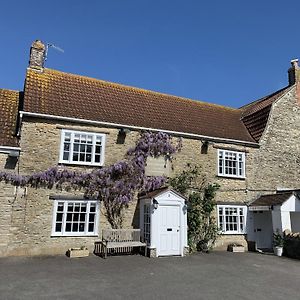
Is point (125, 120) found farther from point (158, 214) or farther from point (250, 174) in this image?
point (250, 174)

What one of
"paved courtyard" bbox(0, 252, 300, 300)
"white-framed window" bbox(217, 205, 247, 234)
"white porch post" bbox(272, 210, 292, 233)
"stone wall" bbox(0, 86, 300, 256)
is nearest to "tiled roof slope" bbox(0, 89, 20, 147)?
"stone wall" bbox(0, 86, 300, 256)

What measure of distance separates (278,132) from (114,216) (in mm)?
11791

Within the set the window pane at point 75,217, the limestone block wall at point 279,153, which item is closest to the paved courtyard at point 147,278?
the window pane at point 75,217

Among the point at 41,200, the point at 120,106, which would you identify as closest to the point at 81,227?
the point at 41,200

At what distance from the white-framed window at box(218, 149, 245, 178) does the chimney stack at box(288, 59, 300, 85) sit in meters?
7.56

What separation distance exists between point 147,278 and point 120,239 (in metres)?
4.57

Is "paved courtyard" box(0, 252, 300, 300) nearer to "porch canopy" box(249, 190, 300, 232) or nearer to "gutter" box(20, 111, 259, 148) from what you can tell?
"porch canopy" box(249, 190, 300, 232)

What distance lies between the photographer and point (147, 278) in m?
10.2

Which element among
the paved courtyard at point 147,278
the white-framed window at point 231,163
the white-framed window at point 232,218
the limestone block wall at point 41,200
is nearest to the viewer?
the paved courtyard at point 147,278

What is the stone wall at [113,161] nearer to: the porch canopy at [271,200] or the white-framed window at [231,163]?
the white-framed window at [231,163]

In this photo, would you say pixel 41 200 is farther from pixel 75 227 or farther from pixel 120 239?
pixel 120 239

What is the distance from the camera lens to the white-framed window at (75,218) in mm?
14273

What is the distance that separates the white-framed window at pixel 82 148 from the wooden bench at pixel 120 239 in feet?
10.8

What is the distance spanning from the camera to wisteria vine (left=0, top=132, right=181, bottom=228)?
14273 millimetres
